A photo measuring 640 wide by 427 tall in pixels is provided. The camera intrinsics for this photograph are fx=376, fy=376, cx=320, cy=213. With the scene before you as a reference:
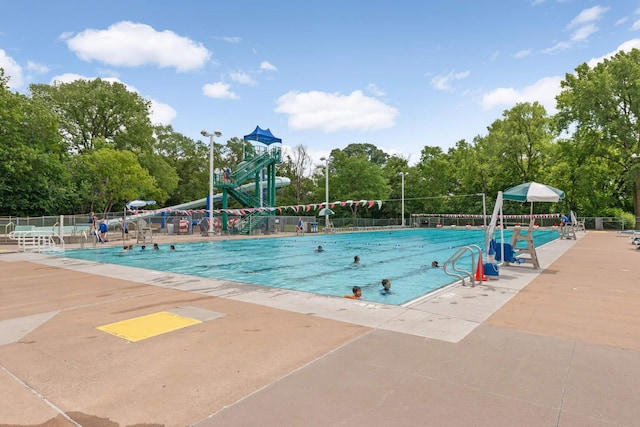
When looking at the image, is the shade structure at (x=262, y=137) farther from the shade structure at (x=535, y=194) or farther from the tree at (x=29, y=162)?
the shade structure at (x=535, y=194)

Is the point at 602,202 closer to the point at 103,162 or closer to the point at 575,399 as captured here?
the point at 575,399

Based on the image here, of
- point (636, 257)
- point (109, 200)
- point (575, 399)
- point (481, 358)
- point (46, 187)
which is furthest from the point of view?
point (109, 200)

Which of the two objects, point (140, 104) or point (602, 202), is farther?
point (140, 104)

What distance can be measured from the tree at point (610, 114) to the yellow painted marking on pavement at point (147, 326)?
43038 millimetres

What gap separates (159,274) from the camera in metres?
10.3

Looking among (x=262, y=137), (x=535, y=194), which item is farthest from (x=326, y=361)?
(x=262, y=137)

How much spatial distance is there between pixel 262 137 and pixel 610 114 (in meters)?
35.1

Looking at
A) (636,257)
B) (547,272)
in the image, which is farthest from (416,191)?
(547,272)

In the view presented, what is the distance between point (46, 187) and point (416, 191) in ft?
155

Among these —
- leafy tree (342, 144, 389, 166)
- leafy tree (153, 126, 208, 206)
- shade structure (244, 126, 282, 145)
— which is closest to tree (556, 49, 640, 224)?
shade structure (244, 126, 282, 145)

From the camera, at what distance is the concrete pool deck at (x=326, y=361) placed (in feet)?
9.80

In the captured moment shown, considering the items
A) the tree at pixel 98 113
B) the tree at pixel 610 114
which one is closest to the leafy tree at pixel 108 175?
the tree at pixel 98 113

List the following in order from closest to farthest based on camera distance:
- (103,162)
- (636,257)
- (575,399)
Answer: (575,399), (636,257), (103,162)

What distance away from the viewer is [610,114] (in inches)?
1496
